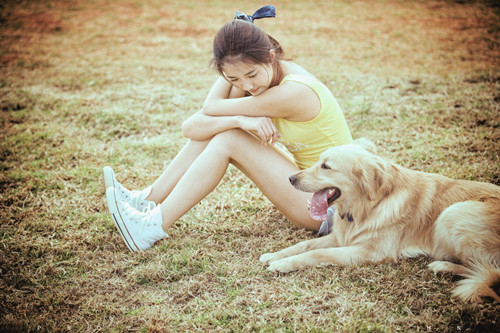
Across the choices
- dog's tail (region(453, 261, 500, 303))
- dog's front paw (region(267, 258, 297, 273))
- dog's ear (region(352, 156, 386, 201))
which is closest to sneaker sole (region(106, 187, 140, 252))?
dog's front paw (region(267, 258, 297, 273))

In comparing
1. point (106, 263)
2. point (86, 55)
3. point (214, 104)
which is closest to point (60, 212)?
point (106, 263)

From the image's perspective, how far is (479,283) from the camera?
215 cm

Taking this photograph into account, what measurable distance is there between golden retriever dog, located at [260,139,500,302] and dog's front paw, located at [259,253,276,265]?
0.02 meters

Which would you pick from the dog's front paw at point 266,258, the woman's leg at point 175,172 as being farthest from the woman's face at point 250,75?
the dog's front paw at point 266,258

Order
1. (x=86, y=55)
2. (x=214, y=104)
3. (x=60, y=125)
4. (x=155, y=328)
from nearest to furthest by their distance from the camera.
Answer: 1. (x=155, y=328)
2. (x=214, y=104)
3. (x=60, y=125)
4. (x=86, y=55)

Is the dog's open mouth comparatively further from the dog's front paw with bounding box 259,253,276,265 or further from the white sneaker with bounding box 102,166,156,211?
the white sneaker with bounding box 102,166,156,211

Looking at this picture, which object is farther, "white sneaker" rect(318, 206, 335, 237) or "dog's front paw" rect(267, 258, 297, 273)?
"white sneaker" rect(318, 206, 335, 237)

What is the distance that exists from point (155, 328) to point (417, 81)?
5748 millimetres

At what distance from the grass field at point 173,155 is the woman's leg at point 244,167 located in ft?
1.09

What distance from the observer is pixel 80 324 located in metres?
2.24

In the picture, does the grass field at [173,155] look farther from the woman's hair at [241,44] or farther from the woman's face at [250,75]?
the woman's hair at [241,44]

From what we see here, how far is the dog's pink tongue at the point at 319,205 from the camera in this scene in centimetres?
261

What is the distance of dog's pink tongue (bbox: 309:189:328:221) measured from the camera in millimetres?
2607

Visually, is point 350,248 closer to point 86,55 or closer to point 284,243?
point 284,243
